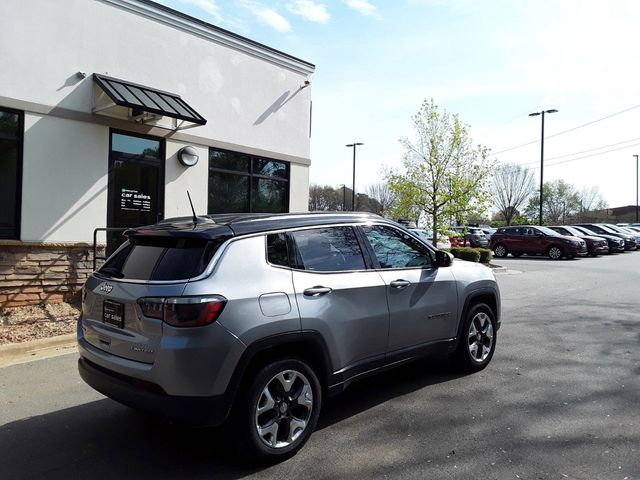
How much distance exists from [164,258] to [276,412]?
1352mm

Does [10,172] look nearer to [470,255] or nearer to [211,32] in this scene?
[211,32]

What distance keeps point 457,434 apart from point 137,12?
30.0 ft

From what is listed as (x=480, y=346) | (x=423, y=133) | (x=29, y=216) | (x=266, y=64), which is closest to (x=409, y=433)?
(x=480, y=346)

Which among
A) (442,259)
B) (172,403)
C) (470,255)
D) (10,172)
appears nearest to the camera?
(172,403)

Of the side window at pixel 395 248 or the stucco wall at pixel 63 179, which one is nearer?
the side window at pixel 395 248

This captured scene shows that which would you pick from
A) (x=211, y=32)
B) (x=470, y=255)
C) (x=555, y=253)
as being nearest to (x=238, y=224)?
(x=211, y=32)

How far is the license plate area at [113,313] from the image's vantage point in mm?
3477

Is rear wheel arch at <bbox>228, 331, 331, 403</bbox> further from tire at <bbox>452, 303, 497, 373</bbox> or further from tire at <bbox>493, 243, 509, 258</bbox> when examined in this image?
tire at <bbox>493, 243, 509, 258</bbox>

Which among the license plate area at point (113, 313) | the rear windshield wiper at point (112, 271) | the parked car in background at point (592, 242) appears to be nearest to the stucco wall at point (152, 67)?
the rear windshield wiper at point (112, 271)

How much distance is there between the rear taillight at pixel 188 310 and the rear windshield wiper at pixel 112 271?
721mm

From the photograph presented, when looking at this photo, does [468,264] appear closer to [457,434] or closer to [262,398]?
[457,434]

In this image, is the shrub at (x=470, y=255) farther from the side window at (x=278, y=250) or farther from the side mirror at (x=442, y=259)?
the side window at (x=278, y=250)

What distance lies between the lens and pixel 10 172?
25.9 ft

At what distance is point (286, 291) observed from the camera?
11.8ft
